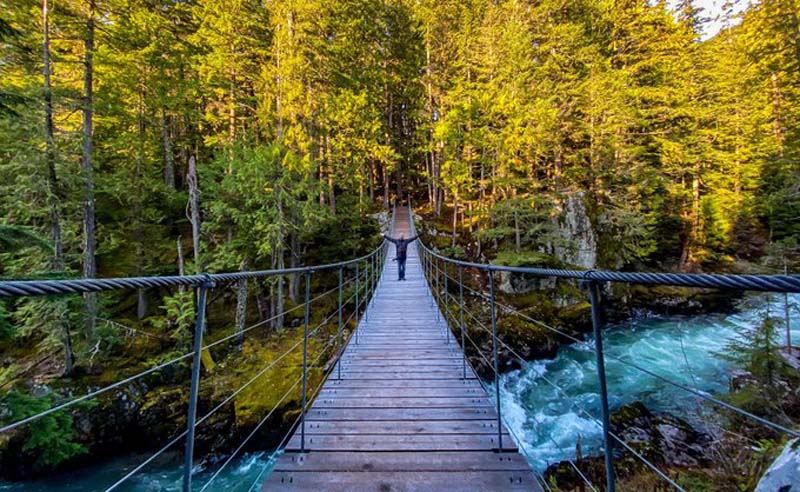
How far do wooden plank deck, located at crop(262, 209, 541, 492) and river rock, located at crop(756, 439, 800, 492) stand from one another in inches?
81.7

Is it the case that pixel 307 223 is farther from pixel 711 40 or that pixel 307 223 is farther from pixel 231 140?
pixel 711 40

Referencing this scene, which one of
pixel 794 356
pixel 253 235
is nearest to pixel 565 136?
pixel 794 356

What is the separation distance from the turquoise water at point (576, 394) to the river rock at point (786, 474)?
6.81 feet

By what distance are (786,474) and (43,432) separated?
32.9 feet

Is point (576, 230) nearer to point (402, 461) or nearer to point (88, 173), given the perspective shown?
point (402, 461)

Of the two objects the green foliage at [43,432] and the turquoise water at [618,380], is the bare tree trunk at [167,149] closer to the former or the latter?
the green foliage at [43,432]

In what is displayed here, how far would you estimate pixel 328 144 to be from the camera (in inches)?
488

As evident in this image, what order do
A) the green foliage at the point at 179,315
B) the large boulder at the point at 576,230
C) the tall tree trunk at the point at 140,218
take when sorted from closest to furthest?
the green foliage at the point at 179,315
the tall tree trunk at the point at 140,218
the large boulder at the point at 576,230

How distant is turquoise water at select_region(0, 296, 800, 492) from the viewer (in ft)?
20.8

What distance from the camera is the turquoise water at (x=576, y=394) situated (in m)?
6.34

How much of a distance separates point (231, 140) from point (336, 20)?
5.42 m

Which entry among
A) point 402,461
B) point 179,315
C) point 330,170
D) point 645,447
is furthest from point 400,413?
point 330,170

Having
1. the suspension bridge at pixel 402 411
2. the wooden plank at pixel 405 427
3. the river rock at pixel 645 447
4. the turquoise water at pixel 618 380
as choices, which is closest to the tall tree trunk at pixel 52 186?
the suspension bridge at pixel 402 411

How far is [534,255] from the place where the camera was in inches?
429
